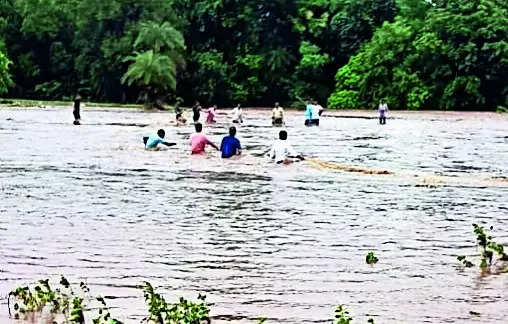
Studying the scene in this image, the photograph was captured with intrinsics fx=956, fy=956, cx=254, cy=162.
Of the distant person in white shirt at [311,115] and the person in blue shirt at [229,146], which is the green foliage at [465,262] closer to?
the person in blue shirt at [229,146]

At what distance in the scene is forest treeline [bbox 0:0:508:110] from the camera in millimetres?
55344

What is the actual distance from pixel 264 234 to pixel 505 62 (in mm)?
43511

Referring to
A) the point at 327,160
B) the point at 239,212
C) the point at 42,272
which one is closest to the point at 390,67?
the point at 327,160

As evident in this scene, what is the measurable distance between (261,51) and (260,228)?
5147 cm

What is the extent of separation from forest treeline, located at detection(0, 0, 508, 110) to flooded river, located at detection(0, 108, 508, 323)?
28904mm

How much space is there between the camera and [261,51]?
63.8 metres

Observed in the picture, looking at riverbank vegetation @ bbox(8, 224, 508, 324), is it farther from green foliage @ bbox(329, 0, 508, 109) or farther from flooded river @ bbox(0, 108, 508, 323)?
green foliage @ bbox(329, 0, 508, 109)

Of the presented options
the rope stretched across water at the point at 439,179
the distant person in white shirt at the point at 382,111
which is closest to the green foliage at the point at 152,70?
the distant person in white shirt at the point at 382,111

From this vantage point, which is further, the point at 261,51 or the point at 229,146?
the point at 261,51

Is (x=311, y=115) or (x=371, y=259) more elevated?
(x=311, y=115)

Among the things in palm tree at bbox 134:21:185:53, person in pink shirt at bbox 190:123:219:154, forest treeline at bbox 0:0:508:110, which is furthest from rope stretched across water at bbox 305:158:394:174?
palm tree at bbox 134:21:185:53

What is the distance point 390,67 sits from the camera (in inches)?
2287

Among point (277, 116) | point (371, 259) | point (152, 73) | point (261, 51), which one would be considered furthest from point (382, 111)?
point (371, 259)

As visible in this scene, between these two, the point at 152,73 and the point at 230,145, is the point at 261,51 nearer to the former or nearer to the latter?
the point at 152,73
